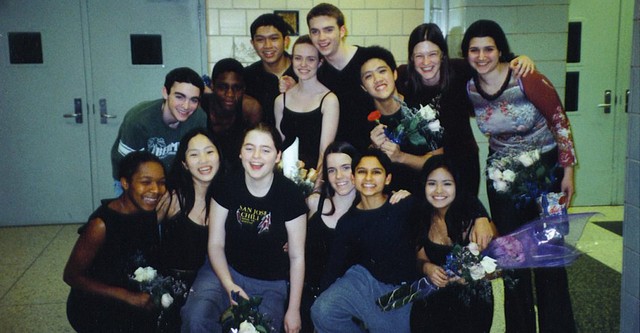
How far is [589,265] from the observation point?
4.38 meters

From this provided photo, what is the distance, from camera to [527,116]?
299 cm

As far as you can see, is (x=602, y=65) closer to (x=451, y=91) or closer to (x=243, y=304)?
(x=451, y=91)

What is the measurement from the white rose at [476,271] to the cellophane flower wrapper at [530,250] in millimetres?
23

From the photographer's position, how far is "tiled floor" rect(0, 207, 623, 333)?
3.53m

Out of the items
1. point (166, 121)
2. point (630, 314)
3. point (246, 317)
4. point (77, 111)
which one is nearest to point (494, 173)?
point (630, 314)

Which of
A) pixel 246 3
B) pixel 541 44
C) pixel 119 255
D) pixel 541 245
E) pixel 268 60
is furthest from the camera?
pixel 246 3

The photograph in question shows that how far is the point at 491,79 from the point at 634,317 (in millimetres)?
1201

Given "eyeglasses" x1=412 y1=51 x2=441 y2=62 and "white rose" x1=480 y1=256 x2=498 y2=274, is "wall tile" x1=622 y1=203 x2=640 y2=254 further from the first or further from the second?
"eyeglasses" x1=412 y1=51 x2=441 y2=62

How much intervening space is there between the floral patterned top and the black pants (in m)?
0.08

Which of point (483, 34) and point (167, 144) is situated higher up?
point (483, 34)

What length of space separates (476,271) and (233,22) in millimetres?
3337

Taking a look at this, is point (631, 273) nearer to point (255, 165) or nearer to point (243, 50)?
point (255, 165)

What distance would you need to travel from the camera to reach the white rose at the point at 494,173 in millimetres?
2924

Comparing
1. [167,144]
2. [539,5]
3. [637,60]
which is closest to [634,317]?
[637,60]
